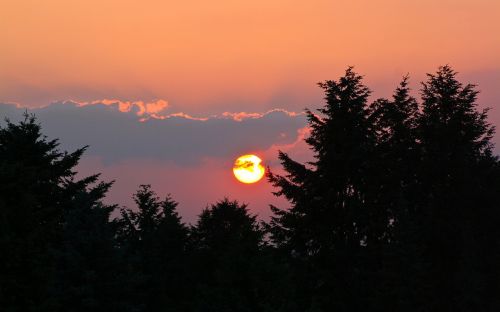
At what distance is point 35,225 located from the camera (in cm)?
2248

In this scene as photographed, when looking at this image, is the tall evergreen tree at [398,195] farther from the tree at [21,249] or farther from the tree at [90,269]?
the tree at [21,249]

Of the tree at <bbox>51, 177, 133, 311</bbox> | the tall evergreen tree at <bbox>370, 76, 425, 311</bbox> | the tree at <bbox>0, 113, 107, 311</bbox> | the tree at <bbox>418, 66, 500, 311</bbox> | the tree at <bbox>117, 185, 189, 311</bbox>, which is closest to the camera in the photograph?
the tree at <bbox>0, 113, 107, 311</bbox>

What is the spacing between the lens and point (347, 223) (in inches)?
1502

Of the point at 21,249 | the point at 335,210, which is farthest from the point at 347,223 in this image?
the point at 21,249

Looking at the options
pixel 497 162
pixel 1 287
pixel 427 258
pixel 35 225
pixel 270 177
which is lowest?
pixel 1 287

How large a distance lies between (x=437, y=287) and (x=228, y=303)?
1884 centimetres

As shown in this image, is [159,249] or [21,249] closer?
[21,249]

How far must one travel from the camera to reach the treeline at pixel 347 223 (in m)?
27.3

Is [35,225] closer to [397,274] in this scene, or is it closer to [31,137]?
[31,137]

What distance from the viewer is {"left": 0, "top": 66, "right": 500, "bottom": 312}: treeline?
27344 millimetres

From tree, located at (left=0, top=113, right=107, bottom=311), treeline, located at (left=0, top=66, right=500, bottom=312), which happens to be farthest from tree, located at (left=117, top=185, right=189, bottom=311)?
tree, located at (left=0, top=113, right=107, bottom=311)

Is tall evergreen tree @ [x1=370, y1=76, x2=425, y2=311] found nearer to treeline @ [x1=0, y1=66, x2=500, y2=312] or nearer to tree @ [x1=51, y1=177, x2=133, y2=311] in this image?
treeline @ [x1=0, y1=66, x2=500, y2=312]

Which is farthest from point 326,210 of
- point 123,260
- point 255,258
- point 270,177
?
point 123,260

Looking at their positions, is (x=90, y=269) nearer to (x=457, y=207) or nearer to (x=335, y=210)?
(x=335, y=210)
